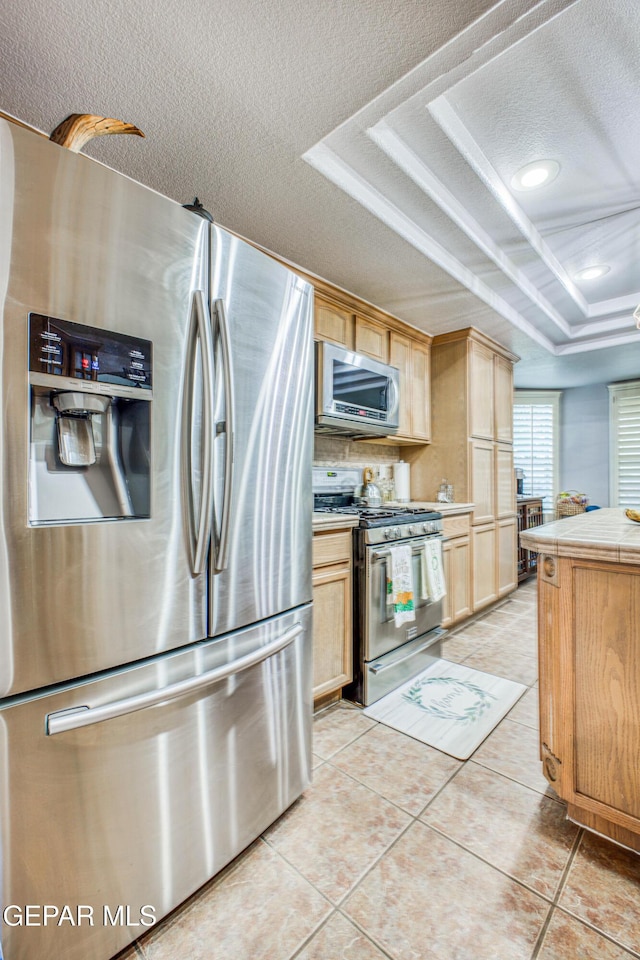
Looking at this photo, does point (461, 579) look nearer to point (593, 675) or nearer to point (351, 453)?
point (351, 453)

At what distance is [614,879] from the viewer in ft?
4.15

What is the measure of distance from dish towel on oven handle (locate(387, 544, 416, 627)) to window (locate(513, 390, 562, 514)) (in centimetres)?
384

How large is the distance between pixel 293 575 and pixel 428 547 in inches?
54.0

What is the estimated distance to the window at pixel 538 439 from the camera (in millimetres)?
5559

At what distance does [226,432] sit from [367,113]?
3.95 feet

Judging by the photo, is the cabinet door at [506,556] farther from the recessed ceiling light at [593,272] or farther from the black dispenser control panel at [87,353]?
the black dispenser control panel at [87,353]

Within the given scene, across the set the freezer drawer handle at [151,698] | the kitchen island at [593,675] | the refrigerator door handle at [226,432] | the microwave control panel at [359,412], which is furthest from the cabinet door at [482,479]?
the refrigerator door handle at [226,432]

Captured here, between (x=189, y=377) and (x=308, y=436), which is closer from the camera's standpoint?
(x=189, y=377)

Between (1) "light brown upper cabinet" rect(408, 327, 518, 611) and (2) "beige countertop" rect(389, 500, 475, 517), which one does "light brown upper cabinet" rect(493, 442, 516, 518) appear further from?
(2) "beige countertop" rect(389, 500, 475, 517)

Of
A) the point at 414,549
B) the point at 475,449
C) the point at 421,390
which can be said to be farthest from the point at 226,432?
the point at 475,449

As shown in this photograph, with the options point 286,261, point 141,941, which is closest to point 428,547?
point 286,261

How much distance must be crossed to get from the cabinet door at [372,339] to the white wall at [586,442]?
11.9 feet

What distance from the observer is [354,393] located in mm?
2660

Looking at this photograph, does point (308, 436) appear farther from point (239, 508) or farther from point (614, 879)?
point (614, 879)
